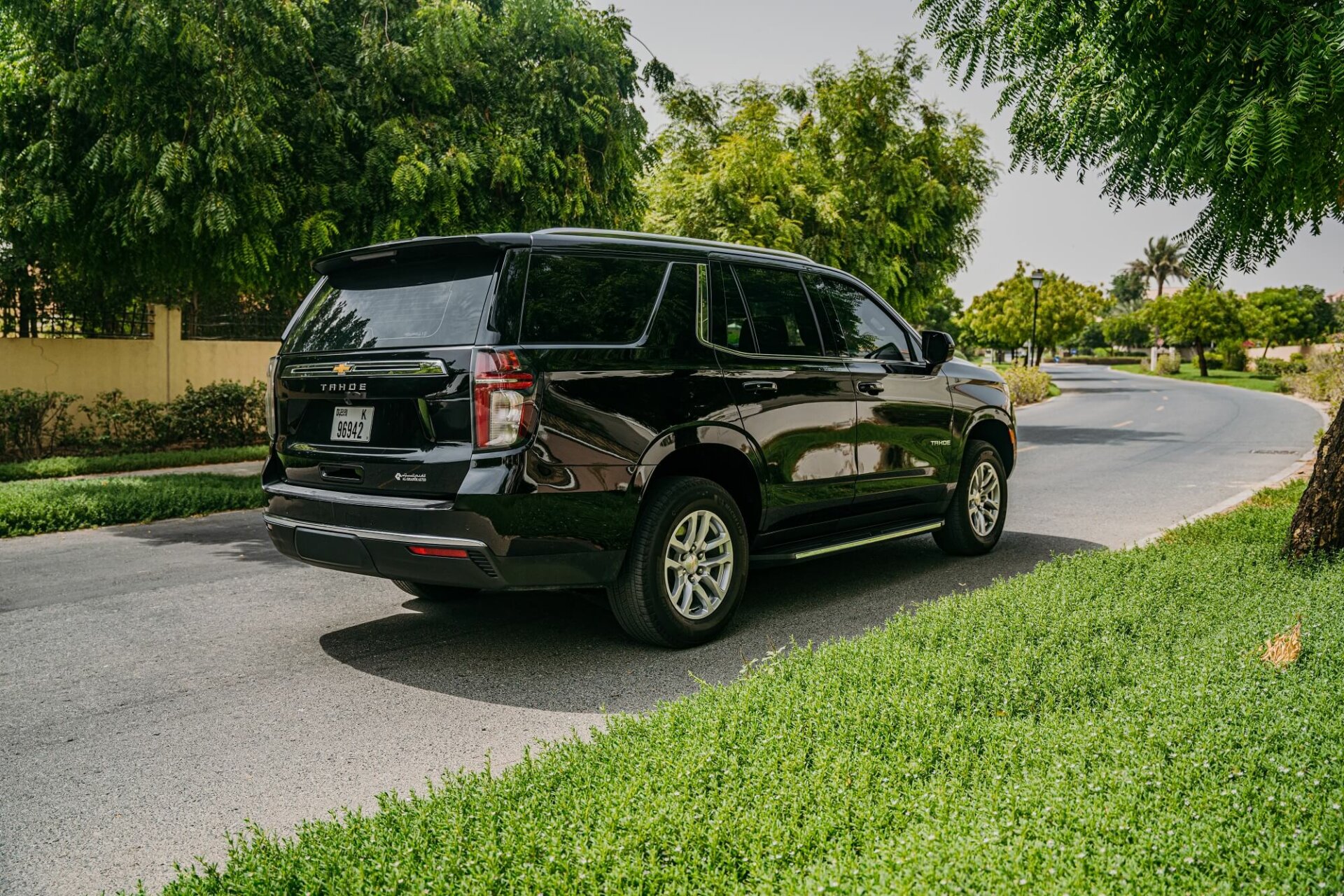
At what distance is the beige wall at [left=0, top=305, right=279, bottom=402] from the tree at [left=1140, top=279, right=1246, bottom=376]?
64.4 m

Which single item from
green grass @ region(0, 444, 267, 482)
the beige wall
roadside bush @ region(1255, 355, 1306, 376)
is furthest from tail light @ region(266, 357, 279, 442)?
roadside bush @ region(1255, 355, 1306, 376)

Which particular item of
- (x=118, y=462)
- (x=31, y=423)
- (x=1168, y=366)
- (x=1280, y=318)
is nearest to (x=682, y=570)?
(x=118, y=462)

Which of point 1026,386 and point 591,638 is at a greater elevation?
point 1026,386

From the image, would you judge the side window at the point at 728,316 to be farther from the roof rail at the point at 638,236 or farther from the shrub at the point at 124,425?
the shrub at the point at 124,425

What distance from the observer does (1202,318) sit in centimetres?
6888

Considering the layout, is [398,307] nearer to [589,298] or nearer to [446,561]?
[589,298]

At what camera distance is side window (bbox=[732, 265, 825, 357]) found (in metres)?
5.81

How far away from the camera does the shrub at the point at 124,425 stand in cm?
1479

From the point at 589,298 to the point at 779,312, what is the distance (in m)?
1.49

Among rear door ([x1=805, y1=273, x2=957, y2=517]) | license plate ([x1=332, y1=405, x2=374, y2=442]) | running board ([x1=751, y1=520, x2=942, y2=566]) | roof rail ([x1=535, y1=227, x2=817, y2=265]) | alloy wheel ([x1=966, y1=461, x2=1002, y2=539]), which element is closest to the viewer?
license plate ([x1=332, y1=405, x2=374, y2=442])

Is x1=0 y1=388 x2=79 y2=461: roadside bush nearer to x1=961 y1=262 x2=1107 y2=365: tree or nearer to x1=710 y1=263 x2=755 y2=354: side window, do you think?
x1=710 y1=263 x2=755 y2=354: side window

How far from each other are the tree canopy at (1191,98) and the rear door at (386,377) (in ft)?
9.86

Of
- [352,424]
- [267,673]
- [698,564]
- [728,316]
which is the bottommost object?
[267,673]

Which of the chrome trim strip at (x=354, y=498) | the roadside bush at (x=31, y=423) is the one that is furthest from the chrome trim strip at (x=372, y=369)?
the roadside bush at (x=31, y=423)
